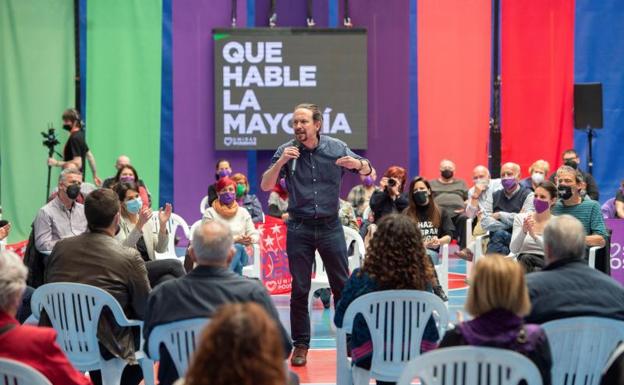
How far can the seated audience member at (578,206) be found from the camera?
7.02 meters

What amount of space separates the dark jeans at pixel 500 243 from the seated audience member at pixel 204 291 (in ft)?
15.0

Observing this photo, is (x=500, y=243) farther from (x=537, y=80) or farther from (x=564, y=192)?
(x=537, y=80)

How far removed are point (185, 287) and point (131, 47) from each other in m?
9.30

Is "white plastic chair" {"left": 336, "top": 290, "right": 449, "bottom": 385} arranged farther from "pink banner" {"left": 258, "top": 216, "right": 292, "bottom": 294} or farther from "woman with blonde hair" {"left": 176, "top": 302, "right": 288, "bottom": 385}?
"pink banner" {"left": 258, "top": 216, "right": 292, "bottom": 294}

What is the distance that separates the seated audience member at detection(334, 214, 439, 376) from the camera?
4430mm

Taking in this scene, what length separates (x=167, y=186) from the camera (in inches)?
506

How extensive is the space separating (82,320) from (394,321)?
5.05 ft

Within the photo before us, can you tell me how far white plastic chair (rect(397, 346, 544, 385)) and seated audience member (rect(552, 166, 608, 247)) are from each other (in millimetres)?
3982

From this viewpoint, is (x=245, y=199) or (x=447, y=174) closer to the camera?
(x=245, y=199)

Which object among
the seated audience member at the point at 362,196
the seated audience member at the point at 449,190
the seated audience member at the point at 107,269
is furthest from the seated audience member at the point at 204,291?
the seated audience member at the point at 449,190

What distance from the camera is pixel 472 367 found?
3256 millimetres

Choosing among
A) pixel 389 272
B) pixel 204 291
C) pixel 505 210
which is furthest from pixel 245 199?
pixel 204 291

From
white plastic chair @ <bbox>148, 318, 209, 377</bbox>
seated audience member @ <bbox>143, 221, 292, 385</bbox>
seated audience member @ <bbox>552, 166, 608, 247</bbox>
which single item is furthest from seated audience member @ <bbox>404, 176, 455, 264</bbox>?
white plastic chair @ <bbox>148, 318, 209, 377</bbox>

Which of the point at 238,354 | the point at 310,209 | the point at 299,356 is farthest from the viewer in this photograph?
the point at 299,356
